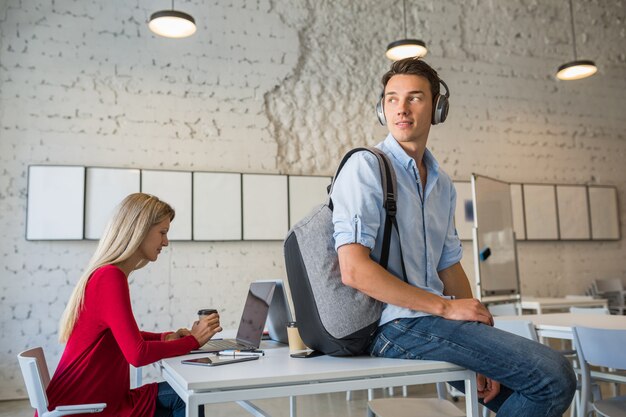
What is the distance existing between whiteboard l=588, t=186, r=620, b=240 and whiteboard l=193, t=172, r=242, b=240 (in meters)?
4.35

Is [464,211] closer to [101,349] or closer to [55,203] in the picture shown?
[55,203]

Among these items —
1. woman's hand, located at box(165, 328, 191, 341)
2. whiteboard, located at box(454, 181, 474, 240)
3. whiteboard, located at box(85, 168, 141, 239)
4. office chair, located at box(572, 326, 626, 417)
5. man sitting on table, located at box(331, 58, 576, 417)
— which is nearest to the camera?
man sitting on table, located at box(331, 58, 576, 417)

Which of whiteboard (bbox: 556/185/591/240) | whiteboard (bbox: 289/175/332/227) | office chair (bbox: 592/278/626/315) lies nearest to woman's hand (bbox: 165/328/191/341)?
whiteboard (bbox: 289/175/332/227)

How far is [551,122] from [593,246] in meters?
1.58

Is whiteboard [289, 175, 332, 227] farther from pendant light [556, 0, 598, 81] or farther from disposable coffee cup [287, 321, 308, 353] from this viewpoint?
disposable coffee cup [287, 321, 308, 353]

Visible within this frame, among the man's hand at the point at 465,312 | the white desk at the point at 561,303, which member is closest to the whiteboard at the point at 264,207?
the white desk at the point at 561,303

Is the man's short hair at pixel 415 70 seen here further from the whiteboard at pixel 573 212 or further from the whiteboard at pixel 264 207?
the whiteboard at pixel 573 212

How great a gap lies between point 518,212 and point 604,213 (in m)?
1.29

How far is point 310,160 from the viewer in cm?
556

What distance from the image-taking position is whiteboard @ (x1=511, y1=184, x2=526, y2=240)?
6.34 metres

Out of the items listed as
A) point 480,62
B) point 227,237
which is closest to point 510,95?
point 480,62

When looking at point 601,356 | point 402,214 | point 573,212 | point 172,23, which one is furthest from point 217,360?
point 573,212

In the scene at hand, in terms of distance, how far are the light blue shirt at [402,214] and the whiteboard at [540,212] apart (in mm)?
5177

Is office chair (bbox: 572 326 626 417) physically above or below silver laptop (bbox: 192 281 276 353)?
below
